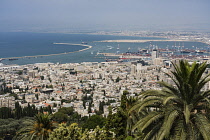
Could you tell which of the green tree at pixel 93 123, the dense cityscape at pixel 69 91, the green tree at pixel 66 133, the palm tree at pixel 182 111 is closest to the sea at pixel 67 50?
the dense cityscape at pixel 69 91

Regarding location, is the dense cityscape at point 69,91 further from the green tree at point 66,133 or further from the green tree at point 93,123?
the green tree at point 66,133

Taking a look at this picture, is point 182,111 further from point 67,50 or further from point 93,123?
point 67,50

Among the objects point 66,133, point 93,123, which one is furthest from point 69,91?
point 66,133

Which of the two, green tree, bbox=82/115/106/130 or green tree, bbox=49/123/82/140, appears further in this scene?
green tree, bbox=82/115/106/130

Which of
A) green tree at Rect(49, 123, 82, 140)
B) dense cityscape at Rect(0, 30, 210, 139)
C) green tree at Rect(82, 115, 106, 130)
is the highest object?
green tree at Rect(49, 123, 82, 140)

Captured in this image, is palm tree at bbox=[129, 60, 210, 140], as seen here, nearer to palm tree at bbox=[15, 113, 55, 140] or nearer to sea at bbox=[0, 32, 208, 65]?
palm tree at bbox=[15, 113, 55, 140]

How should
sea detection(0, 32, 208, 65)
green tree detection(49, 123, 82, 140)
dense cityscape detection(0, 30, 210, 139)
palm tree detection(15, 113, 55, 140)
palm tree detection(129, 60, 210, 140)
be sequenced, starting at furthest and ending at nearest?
1. sea detection(0, 32, 208, 65)
2. dense cityscape detection(0, 30, 210, 139)
3. palm tree detection(15, 113, 55, 140)
4. green tree detection(49, 123, 82, 140)
5. palm tree detection(129, 60, 210, 140)

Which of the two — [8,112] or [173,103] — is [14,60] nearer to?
[8,112]

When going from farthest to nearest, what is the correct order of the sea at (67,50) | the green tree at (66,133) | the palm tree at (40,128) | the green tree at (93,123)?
the sea at (67,50)
the green tree at (93,123)
the palm tree at (40,128)
the green tree at (66,133)

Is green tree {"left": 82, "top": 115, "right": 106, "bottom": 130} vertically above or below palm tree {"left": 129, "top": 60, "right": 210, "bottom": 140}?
below

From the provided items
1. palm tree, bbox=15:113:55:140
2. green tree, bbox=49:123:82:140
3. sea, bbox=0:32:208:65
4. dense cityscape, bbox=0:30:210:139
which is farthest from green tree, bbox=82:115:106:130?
sea, bbox=0:32:208:65
